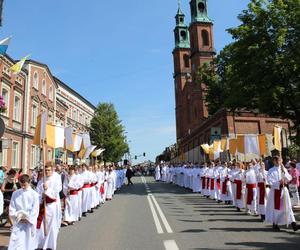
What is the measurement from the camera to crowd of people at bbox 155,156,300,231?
10.9m

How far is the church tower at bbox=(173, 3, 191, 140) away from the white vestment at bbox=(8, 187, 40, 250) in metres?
76.5

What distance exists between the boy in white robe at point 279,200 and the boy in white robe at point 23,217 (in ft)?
20.8

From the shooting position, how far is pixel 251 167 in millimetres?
14555

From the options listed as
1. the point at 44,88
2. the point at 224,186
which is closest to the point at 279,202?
the point at 224,186

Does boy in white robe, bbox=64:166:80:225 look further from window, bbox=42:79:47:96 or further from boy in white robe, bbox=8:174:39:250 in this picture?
window, bbox=42:79:47:96

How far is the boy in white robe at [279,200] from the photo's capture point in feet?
35.0

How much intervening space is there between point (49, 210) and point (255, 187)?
26.5 ft

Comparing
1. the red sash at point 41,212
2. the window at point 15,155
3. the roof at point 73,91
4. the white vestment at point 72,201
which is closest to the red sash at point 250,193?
the white vestment at point 72,201

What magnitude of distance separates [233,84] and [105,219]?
15.1 metres

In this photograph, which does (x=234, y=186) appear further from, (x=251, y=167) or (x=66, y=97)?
(x=66, y=97)

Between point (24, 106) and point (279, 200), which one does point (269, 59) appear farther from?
point (24, 106)

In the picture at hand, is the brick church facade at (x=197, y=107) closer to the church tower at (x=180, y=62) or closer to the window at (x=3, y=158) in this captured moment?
the church tower at (x=180, y=62)

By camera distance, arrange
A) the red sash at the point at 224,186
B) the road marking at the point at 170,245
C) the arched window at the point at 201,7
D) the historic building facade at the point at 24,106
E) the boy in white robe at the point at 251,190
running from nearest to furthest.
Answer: the road marking at the point at 170,245 < the boy in white robe at the point at 251,190 < the red sash at the point at 224,186 < the historic building facade at the point at 24,106 < the arched window at the point at 201,7

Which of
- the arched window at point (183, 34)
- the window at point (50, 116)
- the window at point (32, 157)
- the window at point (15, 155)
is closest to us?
the window at point (15, 155)
